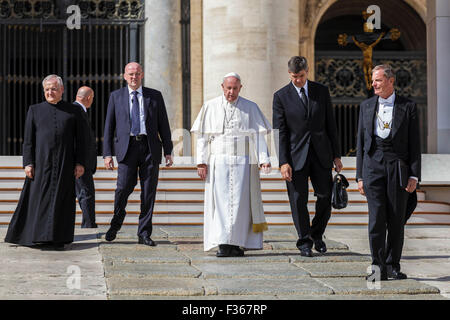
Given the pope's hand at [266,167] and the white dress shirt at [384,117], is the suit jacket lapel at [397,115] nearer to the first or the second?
the white dress shirt at [384,117]

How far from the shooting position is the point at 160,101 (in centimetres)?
855

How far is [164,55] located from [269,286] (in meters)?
10.9

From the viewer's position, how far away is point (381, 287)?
6.10 m

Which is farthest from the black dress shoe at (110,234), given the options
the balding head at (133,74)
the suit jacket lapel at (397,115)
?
the suit jacket lapel at (397,115)

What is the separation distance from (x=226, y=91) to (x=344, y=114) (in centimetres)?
1023

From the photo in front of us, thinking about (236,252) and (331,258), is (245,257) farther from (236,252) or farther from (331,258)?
(331,258)

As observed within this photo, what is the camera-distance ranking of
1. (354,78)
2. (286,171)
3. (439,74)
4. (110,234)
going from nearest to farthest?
(286,171) → (110,234) → (439,74) → (354,78)

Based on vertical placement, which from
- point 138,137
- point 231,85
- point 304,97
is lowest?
point 138,137

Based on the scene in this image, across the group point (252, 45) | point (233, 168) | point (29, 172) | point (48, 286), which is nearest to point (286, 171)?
point (233, 168)

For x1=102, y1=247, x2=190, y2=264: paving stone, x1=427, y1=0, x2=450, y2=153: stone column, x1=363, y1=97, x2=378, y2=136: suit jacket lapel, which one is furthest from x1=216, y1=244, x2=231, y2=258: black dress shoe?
x1=427, y1=0, x2=450, y2=153: stone column

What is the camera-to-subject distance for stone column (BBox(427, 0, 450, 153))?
14602 millimetres

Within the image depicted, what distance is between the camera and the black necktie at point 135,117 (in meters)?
8.34

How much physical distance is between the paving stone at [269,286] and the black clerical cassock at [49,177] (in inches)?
Answer: 91.9
